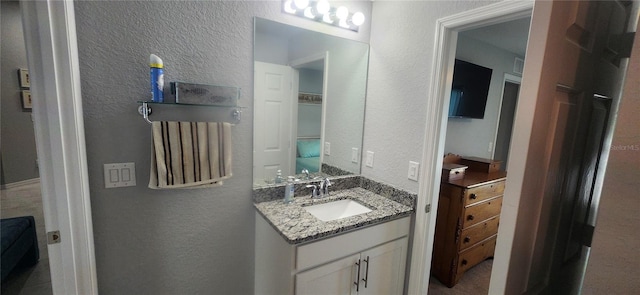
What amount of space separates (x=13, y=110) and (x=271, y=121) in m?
3.60

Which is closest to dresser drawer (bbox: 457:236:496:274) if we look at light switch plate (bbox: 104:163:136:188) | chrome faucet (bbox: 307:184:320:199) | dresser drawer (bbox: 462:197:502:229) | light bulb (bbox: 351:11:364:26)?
dresser drawer (bbox: 462:197:502:229)

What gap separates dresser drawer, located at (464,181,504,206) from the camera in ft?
6.66

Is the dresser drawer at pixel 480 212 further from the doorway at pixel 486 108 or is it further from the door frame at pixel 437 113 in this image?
the door frame at pixel 437 113

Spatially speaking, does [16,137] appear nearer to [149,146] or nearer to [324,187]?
[149,146]

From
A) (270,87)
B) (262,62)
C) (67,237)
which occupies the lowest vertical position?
(67,237)

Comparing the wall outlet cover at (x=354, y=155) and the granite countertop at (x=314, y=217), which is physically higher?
the wall outlet cover at (x=354, y=155)

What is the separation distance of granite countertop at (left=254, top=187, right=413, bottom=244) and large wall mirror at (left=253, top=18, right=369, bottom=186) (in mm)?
204

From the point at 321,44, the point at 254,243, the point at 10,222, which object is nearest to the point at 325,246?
the point at 254,243

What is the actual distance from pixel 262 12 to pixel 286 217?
3.85 ft

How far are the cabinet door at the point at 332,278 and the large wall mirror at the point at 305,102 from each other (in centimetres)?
62

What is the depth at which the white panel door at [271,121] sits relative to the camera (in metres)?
1.55

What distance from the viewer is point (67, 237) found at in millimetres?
1042

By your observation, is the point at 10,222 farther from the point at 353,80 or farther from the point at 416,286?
the point at 416,286

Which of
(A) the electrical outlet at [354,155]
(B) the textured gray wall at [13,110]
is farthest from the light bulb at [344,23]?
(B) the textured gray wall at [13,110]
